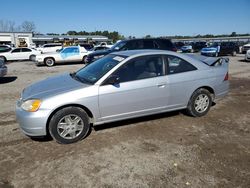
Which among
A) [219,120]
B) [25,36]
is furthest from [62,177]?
[25,36]

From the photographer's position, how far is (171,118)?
5363mm

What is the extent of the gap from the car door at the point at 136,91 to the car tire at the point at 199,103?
781 millimetres

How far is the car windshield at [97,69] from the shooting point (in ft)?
14.6

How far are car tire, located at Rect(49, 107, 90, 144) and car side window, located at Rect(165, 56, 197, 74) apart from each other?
1981mm

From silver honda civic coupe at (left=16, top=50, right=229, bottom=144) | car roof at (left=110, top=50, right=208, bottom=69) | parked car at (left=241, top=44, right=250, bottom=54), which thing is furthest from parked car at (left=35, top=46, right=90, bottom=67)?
parked car at (left=241, top=44, right=250, bottom=54)

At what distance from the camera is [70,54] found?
722 inches

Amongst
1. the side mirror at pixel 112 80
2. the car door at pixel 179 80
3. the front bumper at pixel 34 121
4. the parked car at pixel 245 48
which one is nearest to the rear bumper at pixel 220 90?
the car door at pixel 179 80

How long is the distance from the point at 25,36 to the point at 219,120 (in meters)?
66.5

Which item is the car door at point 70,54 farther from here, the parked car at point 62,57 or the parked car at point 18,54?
the parked car at point 18,54

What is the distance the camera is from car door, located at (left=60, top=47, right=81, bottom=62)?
1820 centimetres

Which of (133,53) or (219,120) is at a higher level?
(133,53)

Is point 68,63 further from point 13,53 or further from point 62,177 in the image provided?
point 62,177

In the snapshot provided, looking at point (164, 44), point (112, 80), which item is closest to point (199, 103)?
point (112, 80)

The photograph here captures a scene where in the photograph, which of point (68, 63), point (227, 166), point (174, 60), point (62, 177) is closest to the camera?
point (62, 177)
